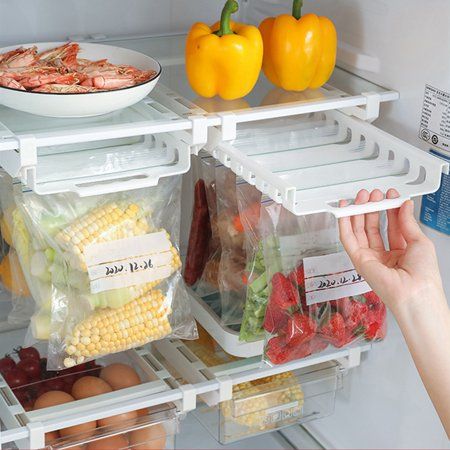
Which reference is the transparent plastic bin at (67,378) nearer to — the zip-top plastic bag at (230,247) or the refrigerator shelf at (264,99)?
the zip-top plastic bag at (230,247)

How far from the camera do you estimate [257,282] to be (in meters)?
1.55

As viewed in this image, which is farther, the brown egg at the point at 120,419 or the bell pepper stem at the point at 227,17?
the brown egg at the point at 120,419

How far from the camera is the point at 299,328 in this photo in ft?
5.03

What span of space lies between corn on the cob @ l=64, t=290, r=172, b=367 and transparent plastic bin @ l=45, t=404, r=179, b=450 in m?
0.17

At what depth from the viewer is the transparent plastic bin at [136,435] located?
159 centimetres

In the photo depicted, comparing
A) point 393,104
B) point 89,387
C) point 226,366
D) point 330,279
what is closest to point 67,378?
point 89,387

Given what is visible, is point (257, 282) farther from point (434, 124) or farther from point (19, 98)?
point (19, 98)

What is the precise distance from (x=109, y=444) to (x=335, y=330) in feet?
1.49

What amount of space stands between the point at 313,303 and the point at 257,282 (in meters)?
0.10

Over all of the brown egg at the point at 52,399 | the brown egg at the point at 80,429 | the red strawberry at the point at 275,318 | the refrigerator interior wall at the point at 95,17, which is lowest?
the brown egg at the point at 80,429

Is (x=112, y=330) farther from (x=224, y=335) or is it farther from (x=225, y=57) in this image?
(x=225, y=57)

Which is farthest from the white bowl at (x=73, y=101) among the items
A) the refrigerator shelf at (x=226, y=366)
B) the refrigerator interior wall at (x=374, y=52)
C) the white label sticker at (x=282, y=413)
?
the white label sticker at (x=282, y=413)

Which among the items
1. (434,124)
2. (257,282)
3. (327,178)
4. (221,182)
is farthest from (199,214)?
(434,124)

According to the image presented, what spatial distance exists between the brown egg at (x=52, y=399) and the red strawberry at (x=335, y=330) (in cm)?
45
